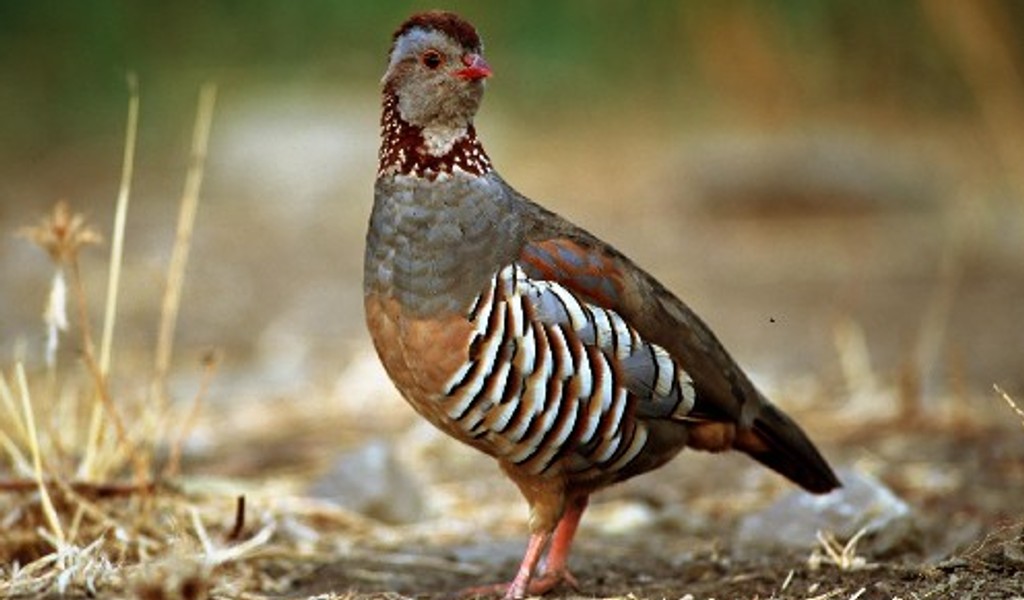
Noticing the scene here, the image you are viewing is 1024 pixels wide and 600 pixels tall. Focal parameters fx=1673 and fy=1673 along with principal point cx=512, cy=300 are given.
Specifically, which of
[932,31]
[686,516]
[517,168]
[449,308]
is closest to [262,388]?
[686,516]

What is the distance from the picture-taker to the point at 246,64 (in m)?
17.1

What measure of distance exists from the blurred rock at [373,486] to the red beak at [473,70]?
1864 millimetres

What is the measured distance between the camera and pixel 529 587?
4715 millimetres

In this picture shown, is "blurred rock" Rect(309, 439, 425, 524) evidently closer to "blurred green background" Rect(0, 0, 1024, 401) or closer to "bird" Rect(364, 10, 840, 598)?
"bird" Rect(364, 10, 840, 598)

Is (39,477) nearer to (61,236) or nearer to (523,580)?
(61,236)

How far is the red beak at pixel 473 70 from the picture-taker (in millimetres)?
4547

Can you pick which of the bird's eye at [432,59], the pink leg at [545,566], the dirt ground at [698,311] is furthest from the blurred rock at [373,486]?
the bird's eye at [432,59]

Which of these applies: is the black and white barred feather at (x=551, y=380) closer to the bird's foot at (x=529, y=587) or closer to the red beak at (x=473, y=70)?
the bird's foot at (x=529, y=587)

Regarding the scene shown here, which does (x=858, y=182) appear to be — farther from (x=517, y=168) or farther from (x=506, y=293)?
(x=506, y=293)

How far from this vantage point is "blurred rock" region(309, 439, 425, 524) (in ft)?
19.4

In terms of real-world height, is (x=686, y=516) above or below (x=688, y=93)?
below

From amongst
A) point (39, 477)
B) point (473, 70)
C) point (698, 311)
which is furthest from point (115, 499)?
point (698, 311)

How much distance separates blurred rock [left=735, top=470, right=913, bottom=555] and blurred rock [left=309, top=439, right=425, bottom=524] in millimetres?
1216

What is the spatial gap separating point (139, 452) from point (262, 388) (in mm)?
3099
